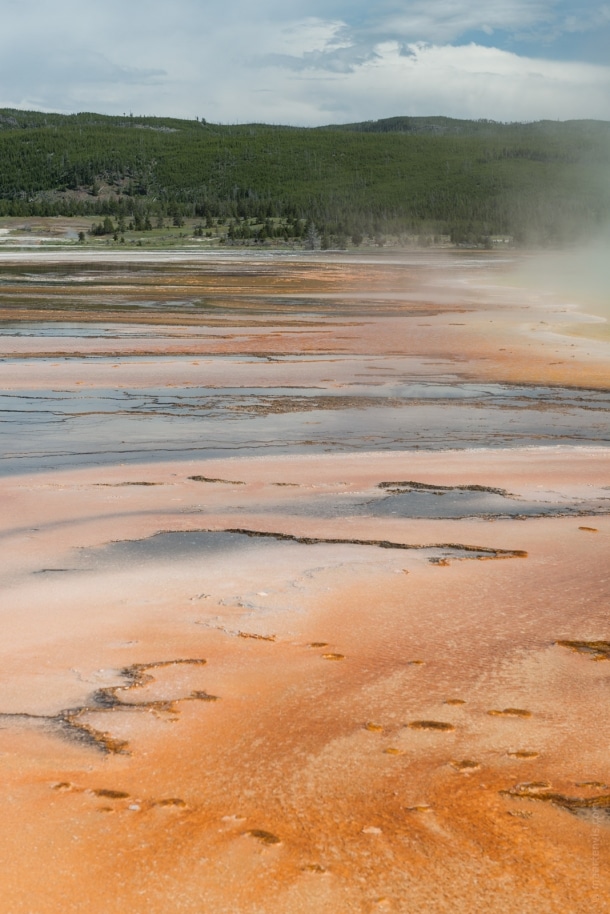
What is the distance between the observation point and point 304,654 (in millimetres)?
4934

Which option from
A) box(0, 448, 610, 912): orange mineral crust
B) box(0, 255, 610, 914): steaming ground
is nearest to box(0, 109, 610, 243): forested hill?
box(0, 255, 610, 914): steaming ground

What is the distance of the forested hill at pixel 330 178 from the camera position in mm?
77500

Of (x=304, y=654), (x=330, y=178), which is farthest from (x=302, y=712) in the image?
(x=330, y=178)

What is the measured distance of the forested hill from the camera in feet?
254

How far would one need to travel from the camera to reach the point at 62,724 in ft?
13.7

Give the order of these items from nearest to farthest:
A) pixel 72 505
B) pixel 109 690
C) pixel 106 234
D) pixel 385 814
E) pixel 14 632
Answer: pixel 385 814, pixel 109 690, pixel 14 632, pixel 72 505, pixel 106 234

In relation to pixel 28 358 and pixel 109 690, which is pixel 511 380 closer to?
pixel 28 358

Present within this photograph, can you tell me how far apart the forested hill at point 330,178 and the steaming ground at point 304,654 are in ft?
187

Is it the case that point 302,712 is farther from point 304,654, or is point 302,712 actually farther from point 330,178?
point 330,178

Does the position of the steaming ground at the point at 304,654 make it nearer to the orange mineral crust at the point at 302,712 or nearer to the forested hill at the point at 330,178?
the orange mineral crust at the point at 302,712

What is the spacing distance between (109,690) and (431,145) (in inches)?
5260

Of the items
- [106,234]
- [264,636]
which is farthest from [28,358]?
[106,234]

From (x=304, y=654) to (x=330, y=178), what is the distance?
366 feet

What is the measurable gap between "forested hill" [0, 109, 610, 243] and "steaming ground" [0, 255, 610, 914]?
187 ft
